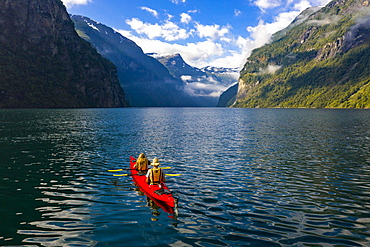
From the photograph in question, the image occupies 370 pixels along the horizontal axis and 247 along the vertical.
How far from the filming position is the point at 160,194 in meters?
18.0

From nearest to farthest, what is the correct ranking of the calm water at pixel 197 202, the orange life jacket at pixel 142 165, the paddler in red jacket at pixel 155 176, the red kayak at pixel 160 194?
1. the calm water at pixel 197 202
2. the red kayak at pixel 160 194
3. the paddler in red jacket at pixel 155 176
4. the orange life jacket at pixel 142 165

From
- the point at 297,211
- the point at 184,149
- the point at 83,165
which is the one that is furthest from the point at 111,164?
the point at 297,211

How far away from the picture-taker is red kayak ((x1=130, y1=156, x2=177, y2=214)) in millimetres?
16698

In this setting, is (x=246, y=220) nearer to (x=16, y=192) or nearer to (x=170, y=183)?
(x=170, y=183)

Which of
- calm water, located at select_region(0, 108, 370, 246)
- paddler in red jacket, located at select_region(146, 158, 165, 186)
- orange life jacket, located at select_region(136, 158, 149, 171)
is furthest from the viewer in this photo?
orange life jacket, located at select_region(136, 158, 149, 171)

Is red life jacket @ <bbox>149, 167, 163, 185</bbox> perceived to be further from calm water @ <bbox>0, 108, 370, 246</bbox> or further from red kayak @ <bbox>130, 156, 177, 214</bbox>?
calm water @ <bbox>0, 108, 370, 246</bbox>

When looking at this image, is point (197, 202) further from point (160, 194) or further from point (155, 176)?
point (155, 176)

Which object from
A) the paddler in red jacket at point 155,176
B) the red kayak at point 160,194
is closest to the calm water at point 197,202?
the red kayak at point 160,194

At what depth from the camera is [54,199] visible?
18828 millimetres

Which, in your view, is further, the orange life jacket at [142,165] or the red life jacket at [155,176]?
the orange life jacket at [142,165]

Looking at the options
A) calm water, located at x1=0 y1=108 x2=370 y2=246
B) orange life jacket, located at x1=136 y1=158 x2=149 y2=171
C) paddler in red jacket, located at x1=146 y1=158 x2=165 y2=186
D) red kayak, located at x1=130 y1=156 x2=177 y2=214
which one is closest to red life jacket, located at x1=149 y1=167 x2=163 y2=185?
paddler in red jacket, located at x1=146 y1=158 x2=165 y2=186

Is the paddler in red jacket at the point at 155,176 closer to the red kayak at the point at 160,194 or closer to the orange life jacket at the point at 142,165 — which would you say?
the red kayak at the point at 160,194

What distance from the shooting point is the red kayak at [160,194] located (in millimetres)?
16698

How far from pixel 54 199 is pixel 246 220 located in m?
13.3
